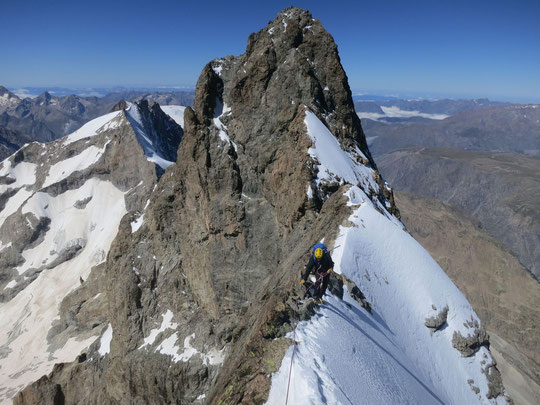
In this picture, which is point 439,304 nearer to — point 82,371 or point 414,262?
point 414,262

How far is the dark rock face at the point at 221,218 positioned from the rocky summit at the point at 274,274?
15cm

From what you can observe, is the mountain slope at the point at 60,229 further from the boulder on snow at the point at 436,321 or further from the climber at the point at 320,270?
the climber at the point at 320,270

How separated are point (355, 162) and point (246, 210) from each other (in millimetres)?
11376

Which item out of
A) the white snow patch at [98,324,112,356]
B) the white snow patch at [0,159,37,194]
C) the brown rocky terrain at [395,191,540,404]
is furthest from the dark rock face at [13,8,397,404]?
the white snow patch at [0,159,37,194]

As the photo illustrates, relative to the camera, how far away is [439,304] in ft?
63.4

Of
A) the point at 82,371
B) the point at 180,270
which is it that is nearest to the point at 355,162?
the point at 180,270

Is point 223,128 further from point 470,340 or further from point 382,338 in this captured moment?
point 470,340

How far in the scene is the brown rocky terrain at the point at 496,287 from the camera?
45156 mm

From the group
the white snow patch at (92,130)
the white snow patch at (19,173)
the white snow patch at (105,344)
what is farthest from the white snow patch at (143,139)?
the white snow patch at (105,344)

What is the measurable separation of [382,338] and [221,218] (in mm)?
18936

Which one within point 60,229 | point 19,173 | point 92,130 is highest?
point 92,130

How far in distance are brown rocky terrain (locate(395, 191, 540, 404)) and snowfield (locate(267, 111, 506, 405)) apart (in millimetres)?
29391

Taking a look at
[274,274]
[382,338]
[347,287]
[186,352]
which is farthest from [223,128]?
[382,338]

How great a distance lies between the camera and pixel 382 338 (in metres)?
14.6
